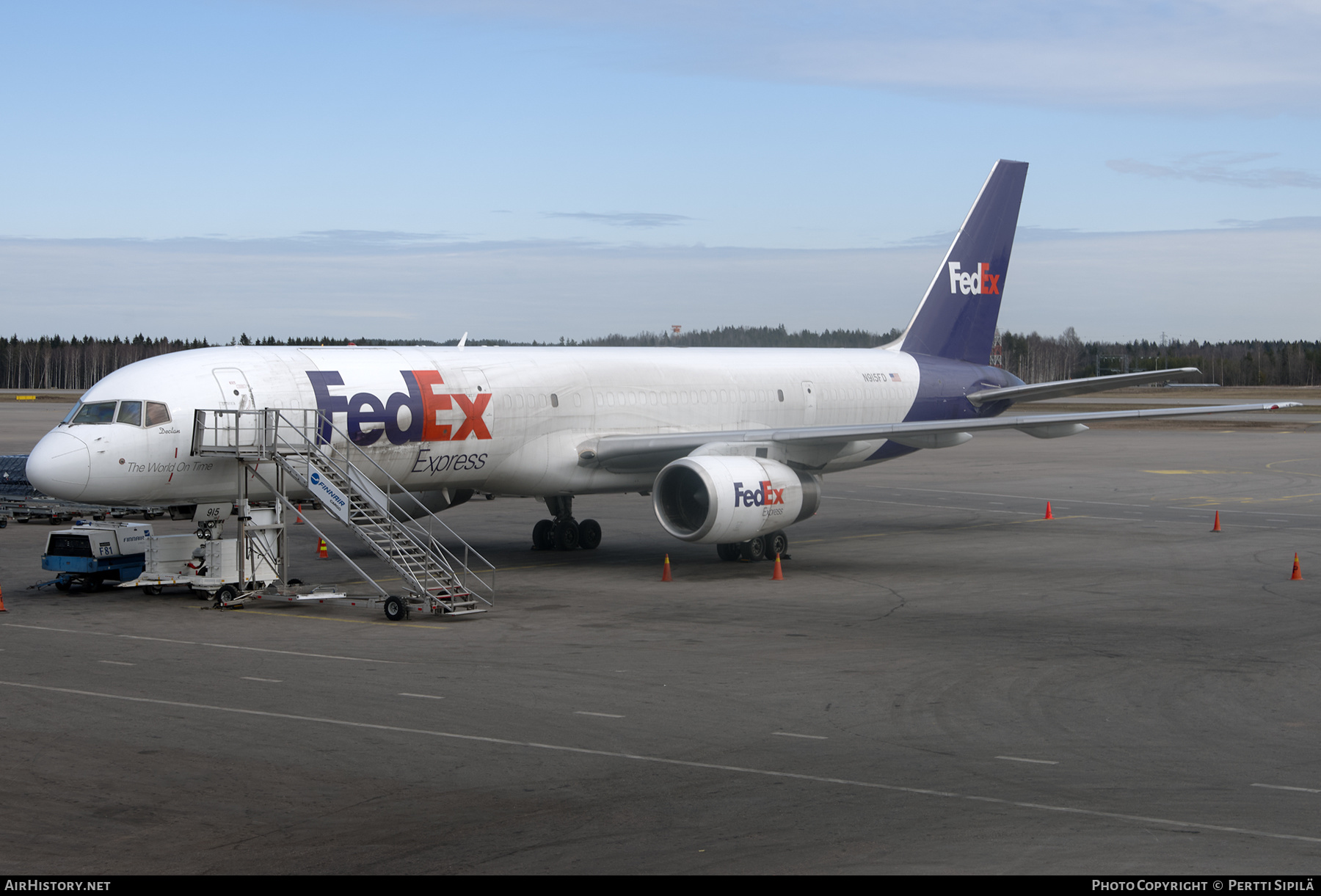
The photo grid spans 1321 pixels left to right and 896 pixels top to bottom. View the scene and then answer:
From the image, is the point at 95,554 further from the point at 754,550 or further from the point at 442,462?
the point at 754,550

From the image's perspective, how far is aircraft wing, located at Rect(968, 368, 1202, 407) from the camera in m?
27.8

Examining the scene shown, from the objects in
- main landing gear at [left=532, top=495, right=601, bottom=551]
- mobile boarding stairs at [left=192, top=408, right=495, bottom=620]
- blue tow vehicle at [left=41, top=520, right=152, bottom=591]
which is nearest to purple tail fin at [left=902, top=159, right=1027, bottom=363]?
main landing gear at [left=532, top=495, right=601, bottom=551]

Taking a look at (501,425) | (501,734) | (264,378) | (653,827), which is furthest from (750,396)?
(653,827)

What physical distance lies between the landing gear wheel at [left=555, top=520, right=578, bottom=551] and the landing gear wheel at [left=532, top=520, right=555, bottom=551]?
104mm

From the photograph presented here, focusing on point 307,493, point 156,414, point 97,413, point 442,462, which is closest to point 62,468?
point 97,413

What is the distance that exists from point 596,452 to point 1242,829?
18.0 m

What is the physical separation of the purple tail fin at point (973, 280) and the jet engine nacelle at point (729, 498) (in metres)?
10.9

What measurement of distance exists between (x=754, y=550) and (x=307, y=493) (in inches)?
350

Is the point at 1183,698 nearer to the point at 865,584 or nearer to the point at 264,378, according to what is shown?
the point at 865,584

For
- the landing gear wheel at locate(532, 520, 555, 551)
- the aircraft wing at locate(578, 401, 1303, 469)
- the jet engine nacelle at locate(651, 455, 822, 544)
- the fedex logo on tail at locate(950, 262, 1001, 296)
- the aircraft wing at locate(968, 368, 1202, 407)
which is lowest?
the landing gear wheel at locate(532, 520, 555, 551)

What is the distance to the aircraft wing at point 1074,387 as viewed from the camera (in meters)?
27.8

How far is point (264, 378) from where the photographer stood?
22.9 metres

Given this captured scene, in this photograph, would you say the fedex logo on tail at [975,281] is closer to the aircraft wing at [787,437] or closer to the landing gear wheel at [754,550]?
the aircraft wing at [787,437]

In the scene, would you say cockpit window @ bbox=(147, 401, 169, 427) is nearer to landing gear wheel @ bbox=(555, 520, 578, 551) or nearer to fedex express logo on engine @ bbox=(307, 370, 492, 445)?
fedex express logo on engine @ bbox=(307, 370, 492, 445)
